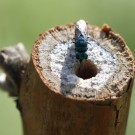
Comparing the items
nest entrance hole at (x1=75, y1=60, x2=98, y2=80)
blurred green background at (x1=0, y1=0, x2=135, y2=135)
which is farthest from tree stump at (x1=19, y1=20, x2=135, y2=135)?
blurred green background at (x1=0, y1=0, x2=135, y2=135)

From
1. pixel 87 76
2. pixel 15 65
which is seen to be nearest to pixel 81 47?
pixel 87 76

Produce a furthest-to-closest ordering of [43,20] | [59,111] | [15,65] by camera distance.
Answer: [43,20]
[15,65]
[59,111]

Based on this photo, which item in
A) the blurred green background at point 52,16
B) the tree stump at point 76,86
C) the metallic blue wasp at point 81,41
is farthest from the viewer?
the blurred green background at point 52,16

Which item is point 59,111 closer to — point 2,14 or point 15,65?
point 15,65

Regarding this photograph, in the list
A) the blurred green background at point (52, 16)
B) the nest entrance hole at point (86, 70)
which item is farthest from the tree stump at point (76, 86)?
the blurred green background at point (52, 16)

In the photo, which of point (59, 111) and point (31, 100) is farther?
point (31, 100)

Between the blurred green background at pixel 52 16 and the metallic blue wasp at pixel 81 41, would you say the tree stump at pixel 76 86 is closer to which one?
the metallic blue wasp at pixel 81 41

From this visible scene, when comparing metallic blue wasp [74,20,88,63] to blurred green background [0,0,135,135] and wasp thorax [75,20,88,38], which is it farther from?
blurred green background [0,0,135,135]
